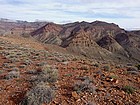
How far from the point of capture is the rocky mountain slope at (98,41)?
11044cm

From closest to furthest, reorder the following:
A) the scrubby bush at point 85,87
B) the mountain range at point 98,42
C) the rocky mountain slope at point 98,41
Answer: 1. the scrubby bush at point 85,87
2. the mountain range at point 98,42
3. the rocky mountain slope at point 98,41

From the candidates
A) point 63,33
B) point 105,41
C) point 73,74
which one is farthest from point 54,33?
point 73,74

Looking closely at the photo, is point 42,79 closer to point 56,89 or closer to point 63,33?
point 56,89

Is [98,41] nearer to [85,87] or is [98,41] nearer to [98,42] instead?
[98,42]

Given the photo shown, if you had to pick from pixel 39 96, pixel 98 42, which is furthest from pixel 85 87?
pixel 98 42

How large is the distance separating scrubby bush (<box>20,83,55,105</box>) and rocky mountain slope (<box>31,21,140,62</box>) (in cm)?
8978

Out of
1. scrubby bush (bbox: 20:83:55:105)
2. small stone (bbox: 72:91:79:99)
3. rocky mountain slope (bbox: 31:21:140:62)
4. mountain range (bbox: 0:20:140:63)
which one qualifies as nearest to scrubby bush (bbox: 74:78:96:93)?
small stone (bbox: 72:91:79:99)

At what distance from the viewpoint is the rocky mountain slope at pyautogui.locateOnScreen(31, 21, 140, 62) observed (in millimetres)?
110438

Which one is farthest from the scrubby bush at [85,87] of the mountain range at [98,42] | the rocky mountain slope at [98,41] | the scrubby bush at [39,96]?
the rocky mountain slope at [98,41]

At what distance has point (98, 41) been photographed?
145 meters

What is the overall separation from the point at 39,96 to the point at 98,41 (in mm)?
137979

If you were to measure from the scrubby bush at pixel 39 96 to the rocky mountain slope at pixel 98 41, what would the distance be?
89.8 m

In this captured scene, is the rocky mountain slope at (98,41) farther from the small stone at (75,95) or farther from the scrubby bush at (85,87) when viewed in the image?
the small stone at (75,95)

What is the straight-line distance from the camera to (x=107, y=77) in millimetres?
10688
